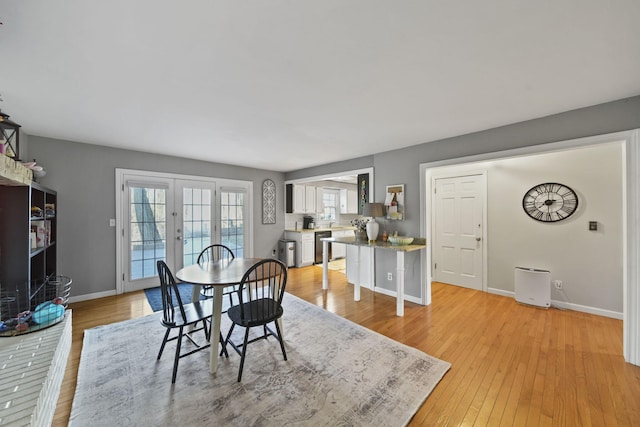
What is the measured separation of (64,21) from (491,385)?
12.3 feet

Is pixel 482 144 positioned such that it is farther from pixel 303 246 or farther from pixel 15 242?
pixel 15 242

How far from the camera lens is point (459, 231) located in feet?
15.0

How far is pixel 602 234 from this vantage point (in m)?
3.28

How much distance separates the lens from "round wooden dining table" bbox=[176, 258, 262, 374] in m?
2.12

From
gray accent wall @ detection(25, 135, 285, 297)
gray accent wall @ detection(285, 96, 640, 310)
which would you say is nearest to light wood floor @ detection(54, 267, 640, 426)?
gray accent wall @ detection(25, 135, 285, 297)

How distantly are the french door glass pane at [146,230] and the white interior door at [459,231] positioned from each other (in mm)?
5180

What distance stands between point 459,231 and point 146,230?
5.64 m

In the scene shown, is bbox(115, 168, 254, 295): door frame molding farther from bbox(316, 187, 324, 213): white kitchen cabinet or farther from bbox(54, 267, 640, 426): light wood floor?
bbox(316, 187, 324, 213): white kitchen cabinet

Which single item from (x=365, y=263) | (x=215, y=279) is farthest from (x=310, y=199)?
(x=215, y=279)

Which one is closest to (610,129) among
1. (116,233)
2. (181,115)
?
(181,115)

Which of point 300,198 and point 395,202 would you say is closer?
point 395,202

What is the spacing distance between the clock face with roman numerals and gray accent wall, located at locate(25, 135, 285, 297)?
6.29 metres

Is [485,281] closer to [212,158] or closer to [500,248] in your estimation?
[500,248]

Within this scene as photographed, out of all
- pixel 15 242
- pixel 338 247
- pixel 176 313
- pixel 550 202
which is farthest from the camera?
pixel 338 247
